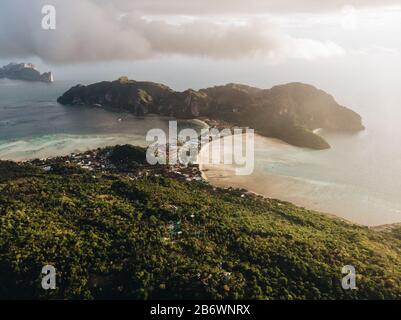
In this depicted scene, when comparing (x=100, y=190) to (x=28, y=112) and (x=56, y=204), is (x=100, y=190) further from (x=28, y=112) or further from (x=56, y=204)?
→ (x=28, y=112)

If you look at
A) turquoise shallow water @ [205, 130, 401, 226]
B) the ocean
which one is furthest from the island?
turquoise shallow water @ [205, 130, 401, 226]

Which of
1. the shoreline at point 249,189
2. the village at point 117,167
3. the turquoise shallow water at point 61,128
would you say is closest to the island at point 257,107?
the turquoise shallow water at point 61,128

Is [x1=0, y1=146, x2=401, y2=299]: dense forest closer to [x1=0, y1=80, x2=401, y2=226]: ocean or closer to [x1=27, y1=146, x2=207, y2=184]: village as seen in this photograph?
[x1=0, y1=80, x2=401, y2=226]: ocean

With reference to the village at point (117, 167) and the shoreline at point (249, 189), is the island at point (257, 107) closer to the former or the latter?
the shoreline at point (249, 189)

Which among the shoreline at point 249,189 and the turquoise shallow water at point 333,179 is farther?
the turquoise shallow water at point 333,179

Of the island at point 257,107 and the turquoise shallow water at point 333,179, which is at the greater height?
the island at point 257,107
